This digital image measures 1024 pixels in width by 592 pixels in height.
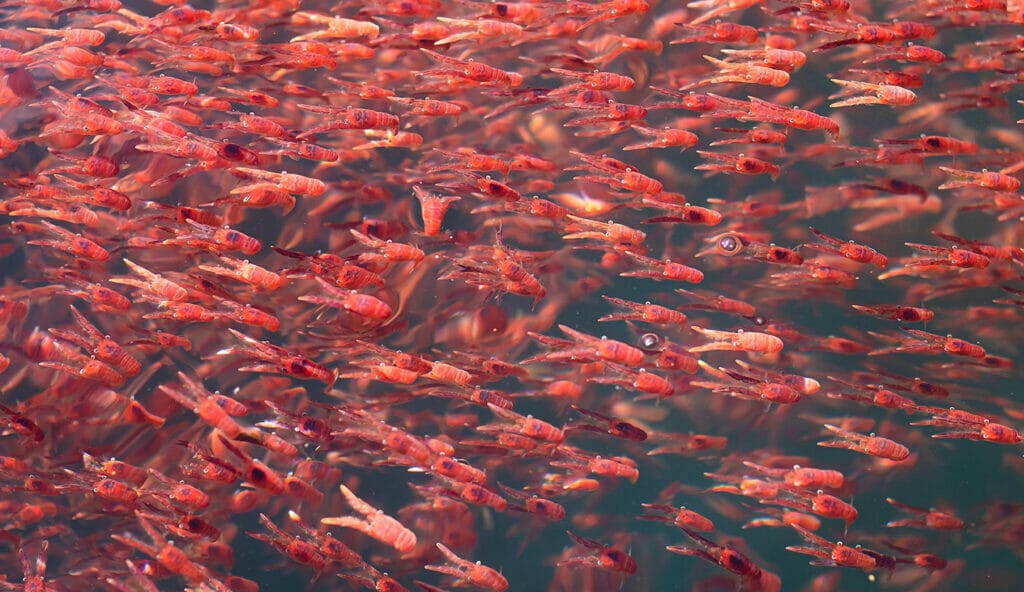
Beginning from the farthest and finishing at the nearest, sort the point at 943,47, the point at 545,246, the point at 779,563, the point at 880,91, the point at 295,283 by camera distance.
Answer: the point at 779,563 < the point at 545,246 < the point at 295,283 < the point at 943,47 < the point at 880,91

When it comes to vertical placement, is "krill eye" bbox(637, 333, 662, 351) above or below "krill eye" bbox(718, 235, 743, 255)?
below

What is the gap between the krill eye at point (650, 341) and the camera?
14.1 feet

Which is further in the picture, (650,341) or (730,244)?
(650,341)

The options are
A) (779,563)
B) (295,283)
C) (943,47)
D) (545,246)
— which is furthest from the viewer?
(779,563)

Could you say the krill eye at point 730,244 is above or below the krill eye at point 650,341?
above

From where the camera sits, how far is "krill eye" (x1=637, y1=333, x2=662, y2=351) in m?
4.29

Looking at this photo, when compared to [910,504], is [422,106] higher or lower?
higher

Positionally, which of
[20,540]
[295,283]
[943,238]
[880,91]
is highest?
[880,91]

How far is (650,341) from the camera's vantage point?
4.38 metres

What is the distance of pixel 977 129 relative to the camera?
4.05 metres

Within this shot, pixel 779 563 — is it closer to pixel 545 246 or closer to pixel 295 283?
pixel 545 246

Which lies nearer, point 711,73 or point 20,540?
point 711,73

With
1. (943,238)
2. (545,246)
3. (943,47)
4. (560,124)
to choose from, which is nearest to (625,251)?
(545,246)

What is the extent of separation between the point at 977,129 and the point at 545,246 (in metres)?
2.55
